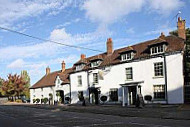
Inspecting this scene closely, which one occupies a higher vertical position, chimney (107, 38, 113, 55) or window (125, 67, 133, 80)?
chimney (107, 38, 113, 55)

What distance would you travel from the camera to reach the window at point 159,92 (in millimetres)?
28388

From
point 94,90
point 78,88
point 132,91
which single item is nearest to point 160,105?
point 132,91

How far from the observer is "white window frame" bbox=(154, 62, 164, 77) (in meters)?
28.5

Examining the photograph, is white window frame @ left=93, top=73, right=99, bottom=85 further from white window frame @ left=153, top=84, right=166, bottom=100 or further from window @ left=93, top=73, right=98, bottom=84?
white window frame @ left=153, top=84, right=166, bottom=100

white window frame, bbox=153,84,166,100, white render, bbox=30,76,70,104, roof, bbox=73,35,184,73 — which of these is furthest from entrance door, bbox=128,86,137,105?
white render, bbox=30,76,70,104

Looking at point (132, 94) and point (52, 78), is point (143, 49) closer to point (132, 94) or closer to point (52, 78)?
point (132, 94)

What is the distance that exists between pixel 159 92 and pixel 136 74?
403cm

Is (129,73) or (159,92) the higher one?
(129,73)

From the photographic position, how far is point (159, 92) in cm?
Result: 2872

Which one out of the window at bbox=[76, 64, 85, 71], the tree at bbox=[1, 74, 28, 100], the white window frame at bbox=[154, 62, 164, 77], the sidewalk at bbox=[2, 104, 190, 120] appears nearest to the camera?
the sidewalk at bbox=[2, 104, 190, 120]

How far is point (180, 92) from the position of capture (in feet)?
87.9

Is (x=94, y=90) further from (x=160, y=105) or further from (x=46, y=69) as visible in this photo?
(x=46, y=69)

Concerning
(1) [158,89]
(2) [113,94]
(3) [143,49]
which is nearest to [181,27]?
(3) [143,49]

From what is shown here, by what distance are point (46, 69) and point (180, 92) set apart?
39.5 m
